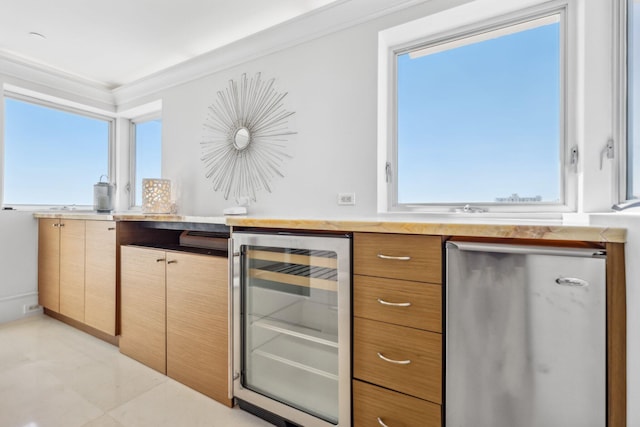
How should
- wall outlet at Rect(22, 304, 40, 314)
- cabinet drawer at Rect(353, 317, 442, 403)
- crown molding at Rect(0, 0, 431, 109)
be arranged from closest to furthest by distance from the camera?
1. cabinet drawer at Rect(353, 317, 442, 403)
2. crown molding at Rect(0, 0, 431, 109)
3. wall outlet at Rect(22, 304, 40, 314)

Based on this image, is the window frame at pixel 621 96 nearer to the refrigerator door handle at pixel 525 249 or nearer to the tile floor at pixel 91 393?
the refrigerator door handle at pixel 525 249

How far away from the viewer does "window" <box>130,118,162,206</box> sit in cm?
335

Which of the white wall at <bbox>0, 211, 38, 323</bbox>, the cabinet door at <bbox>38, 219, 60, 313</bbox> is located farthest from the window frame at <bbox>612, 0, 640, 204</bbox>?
the white wall at <bbox>0, 211, 38, 323</bbox>

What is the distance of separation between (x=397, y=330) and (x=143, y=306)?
159cm

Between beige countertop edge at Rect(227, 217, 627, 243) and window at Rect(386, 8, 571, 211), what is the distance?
82cm

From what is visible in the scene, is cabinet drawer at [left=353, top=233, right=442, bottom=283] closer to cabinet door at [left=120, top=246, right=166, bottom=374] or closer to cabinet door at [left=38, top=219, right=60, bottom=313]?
cabinet door at [left=120, top=246, right=166, bottom=374]

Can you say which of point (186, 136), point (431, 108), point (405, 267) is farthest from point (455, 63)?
point (186, 136)

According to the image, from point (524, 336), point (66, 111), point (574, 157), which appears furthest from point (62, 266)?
point (574, 157)

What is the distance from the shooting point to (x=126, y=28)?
7.41 ft

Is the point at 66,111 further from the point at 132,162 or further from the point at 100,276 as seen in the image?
the point at 100,276

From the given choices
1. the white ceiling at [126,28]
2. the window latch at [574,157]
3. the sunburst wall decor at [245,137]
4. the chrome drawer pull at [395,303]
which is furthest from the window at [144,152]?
the window latch at [574,157]

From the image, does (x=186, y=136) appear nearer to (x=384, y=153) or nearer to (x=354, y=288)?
(x=384, y=153)

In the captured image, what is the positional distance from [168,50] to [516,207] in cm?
290

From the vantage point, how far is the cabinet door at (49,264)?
2566 millimetres
